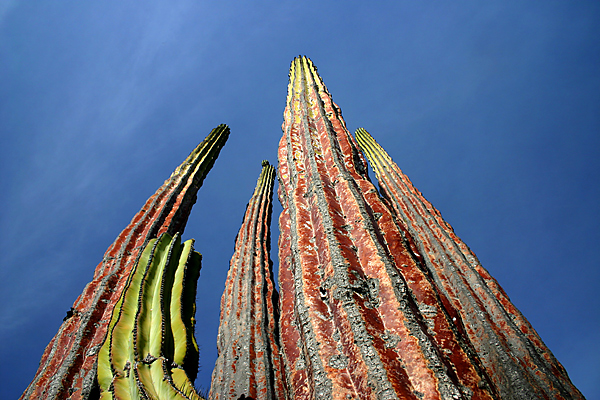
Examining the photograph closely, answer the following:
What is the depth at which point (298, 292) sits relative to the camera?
1855 mm

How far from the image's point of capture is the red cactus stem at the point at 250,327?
477 centimetres

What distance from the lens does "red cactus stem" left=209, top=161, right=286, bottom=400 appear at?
4.77 meters

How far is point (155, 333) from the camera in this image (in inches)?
108

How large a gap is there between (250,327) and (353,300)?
458cm

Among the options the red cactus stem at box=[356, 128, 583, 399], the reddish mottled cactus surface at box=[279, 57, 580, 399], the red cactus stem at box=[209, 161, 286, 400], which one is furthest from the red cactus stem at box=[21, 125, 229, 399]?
the red cactus stem at box=[356, 128, 583, 399]

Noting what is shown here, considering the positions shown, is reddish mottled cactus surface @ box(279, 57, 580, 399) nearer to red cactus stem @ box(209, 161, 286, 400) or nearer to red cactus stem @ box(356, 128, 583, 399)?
red cactus stem @ box(356, 128, 583, 399)

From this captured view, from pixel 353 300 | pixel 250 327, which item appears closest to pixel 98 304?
pixel 250 327

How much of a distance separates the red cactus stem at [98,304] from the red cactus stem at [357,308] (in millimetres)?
2454

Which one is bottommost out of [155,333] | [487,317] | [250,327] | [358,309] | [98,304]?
[358,309]

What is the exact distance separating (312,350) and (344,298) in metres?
0.28

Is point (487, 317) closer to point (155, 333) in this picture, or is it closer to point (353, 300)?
point (353, 300)

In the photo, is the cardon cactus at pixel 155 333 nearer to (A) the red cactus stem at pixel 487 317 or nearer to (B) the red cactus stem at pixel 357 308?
(B) the red cactus stem at pixel 357 308

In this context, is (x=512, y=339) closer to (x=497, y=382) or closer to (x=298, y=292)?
(x=497, y=382)

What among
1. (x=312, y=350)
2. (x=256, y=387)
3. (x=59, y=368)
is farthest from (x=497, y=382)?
(x=59, y=368)
